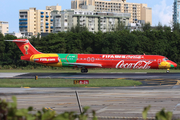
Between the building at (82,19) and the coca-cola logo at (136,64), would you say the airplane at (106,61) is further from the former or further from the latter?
the building at (82,19)

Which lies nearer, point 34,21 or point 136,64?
point 136,64

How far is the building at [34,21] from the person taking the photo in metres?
180

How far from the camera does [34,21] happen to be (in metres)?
184

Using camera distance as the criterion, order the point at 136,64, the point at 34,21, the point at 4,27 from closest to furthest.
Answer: the point at 136,64, the point at 4,27, the point at 34,21

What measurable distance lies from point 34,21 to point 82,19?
4761cm

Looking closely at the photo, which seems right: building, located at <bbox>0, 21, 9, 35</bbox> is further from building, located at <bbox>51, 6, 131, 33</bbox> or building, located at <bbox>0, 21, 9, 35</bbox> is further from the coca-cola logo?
the coca-cola logo

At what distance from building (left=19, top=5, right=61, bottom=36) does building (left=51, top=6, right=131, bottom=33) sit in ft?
94.6

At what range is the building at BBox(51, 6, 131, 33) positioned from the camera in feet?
500

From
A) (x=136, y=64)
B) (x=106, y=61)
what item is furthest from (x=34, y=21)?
(x=136, y=64)

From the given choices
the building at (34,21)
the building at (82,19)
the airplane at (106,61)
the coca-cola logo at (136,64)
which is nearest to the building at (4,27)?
the building at (34,21)

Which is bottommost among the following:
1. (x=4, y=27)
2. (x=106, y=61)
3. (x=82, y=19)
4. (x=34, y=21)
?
(x=106, y=61)

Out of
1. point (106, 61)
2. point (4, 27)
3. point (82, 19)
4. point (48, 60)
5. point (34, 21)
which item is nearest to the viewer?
point (106, 61)

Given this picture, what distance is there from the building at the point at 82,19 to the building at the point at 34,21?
28.8 m

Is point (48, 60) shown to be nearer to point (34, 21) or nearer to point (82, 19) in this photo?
point (82, 19)
